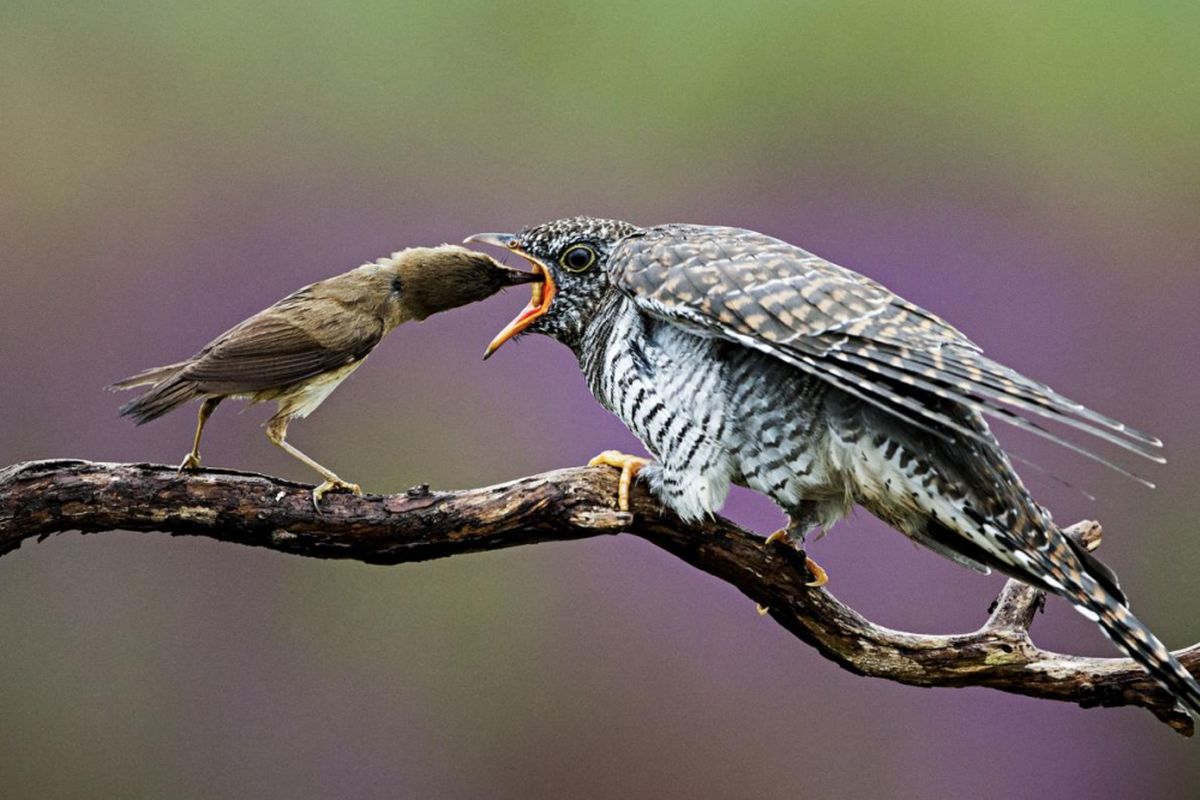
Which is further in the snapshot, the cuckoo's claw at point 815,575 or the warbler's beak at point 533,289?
the warbler's beak at point 533,289

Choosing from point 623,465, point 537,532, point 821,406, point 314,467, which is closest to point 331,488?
point 314,467

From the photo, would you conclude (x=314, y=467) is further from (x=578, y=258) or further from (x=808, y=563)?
(x=808, y=563)

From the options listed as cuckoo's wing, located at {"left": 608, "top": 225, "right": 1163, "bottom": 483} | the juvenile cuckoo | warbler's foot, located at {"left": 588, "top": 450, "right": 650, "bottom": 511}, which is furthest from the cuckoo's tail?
warbler's foot, located at {"left": 588, "top": 450, "right": 650, "bottom": 511}

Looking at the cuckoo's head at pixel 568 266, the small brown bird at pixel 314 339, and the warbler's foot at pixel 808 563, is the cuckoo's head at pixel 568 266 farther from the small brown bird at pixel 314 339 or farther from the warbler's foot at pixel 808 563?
the warbler's foot at pixel 808 563

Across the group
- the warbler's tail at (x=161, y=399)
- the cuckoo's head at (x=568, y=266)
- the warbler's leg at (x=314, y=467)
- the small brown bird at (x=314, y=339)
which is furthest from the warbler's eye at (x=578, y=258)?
the warbler's tail at (x=161, y=399)

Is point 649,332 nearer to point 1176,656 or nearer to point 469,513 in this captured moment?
point 469,513
